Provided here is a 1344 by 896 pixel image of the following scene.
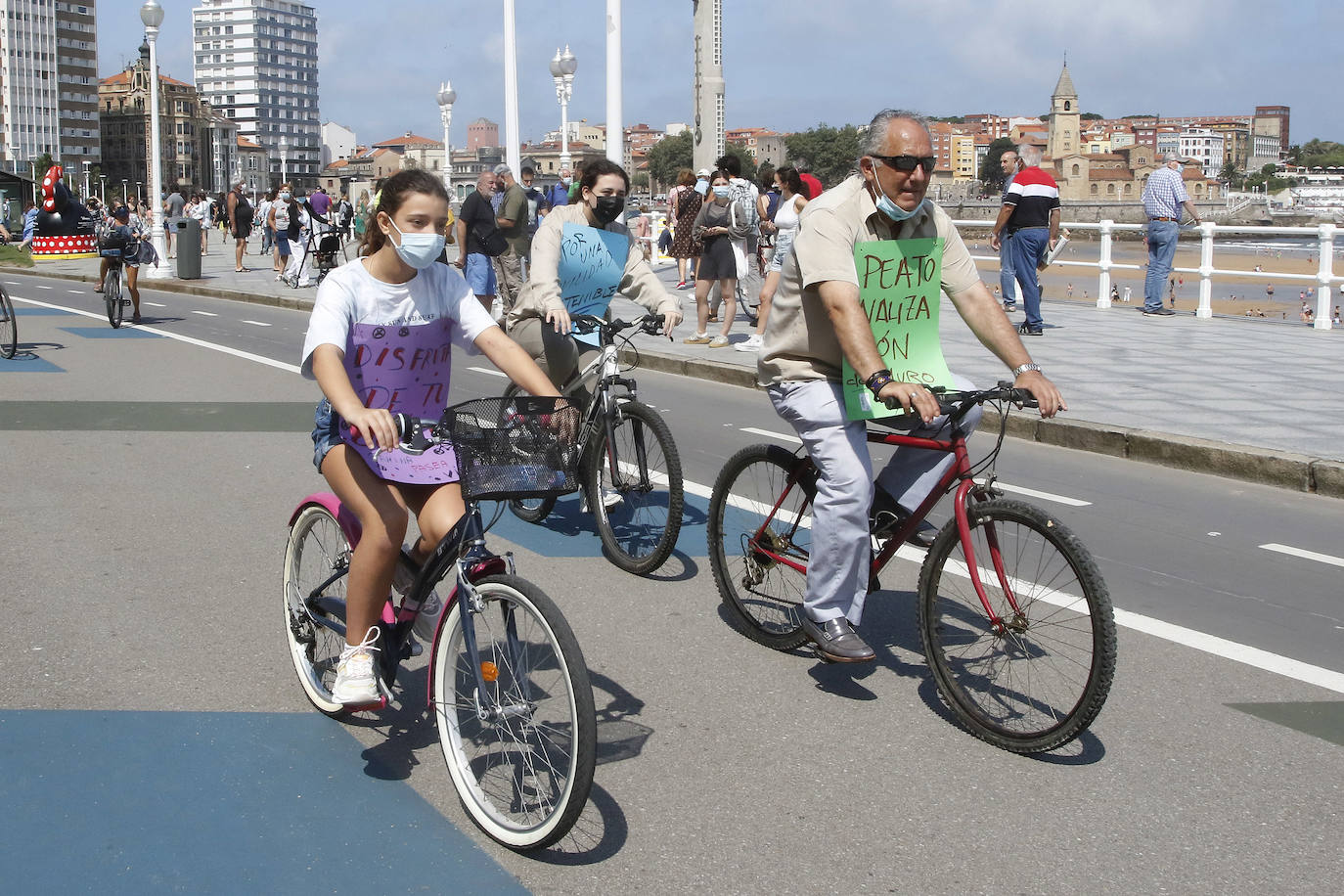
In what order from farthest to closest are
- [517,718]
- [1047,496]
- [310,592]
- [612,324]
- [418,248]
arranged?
[1047,496], [612,324], [310,592], [418,248], [517,718]

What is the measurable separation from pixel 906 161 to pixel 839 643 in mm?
1534

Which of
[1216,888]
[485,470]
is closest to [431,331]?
[485,470]

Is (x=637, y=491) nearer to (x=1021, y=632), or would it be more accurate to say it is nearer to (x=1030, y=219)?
(x=1021, y=632)

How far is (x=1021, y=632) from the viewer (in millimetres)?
4117

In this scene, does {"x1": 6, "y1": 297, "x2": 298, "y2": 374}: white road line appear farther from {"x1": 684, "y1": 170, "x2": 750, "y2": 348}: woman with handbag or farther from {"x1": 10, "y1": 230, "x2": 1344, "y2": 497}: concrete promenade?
{"x1": 684, "y1": 170, "x2": 750, "y2": 348}: woman with handbag

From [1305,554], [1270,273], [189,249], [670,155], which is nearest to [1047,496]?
[1305,554]

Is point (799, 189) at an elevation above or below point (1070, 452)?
above

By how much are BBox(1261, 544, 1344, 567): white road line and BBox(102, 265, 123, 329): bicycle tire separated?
47.1 ft

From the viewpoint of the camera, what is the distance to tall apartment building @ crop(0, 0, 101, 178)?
541ft

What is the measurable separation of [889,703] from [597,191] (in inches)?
123

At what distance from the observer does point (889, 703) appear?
4590mm

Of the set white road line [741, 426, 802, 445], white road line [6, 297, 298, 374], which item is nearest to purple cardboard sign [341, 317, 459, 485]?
white road line [741, 426, 802, 445]

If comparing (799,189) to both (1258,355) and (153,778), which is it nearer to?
(1258,355)

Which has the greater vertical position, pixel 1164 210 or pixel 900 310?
pixel 1164 210
